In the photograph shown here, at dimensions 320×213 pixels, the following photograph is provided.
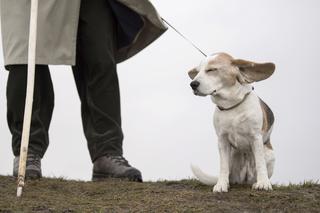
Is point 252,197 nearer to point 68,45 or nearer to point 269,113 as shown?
point 269,113

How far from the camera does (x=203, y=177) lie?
699cm

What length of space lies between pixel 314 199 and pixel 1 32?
3766 mm

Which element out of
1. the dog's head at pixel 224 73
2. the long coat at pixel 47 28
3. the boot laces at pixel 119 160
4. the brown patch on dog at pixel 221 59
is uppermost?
the long coat at pixel 47 28

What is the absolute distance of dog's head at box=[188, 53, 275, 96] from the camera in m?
6.30


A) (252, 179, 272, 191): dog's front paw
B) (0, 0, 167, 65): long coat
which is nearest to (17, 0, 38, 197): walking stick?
(0, 0, 167, 65): long coat

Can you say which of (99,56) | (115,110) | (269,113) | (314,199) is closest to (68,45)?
(99,56)

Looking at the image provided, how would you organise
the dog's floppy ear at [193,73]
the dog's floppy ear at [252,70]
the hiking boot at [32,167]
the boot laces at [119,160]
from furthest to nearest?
the boot laces at [119,160], the hiking boot at [32,167], the dog's floppy ear at [193,73], the dog's floppy ear at [252,70]

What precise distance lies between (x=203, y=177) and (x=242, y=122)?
0.87m

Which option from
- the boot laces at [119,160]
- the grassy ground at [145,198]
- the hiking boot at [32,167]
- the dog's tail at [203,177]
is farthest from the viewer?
the boot laces at [119,160]

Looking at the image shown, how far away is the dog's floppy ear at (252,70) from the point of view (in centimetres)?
651

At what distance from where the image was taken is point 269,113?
268 inches

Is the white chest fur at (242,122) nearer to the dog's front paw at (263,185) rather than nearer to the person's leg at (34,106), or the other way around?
the dog's front paw at (263,185)

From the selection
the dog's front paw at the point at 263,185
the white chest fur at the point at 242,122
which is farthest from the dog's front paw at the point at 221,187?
the white chest fur at the point at 242,122

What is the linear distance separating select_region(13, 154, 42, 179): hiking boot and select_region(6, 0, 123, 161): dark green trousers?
8cm
